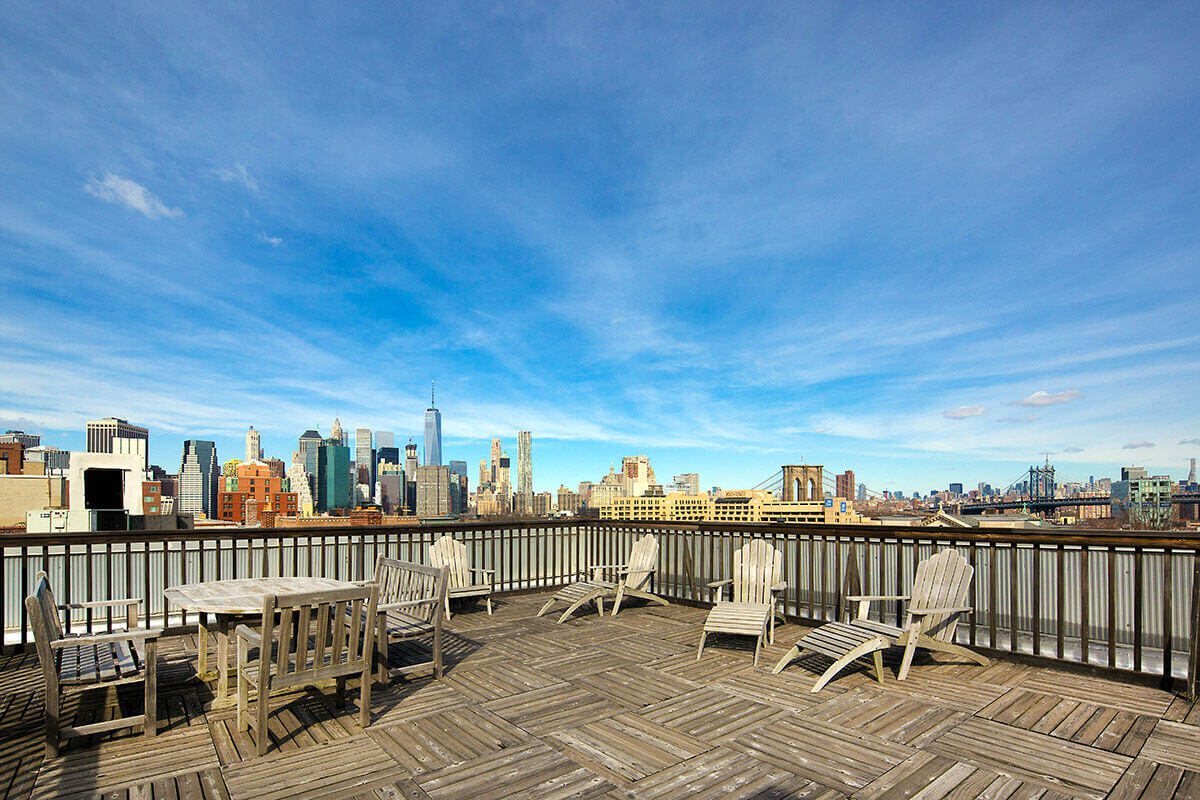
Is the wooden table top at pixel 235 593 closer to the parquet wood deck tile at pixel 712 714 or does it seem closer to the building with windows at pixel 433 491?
the parquet wood deck tile at pixel 712 714

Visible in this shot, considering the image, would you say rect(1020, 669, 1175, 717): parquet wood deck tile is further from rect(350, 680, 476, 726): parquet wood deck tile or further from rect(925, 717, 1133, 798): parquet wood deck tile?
rect(350, 680, 476, 726): parquet wood deck tile

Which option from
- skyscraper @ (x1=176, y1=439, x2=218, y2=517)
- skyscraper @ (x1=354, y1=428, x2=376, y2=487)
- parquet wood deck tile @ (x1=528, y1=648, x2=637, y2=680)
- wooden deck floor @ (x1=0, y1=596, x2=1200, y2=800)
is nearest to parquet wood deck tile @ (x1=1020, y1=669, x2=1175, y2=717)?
wooden deck floor @ (x1=0, y1=596, x2=1200, y2=800)

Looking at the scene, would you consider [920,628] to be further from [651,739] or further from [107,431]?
[107,431]

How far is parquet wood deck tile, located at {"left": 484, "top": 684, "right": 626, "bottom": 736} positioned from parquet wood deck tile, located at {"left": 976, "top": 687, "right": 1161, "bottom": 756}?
89.0 inches

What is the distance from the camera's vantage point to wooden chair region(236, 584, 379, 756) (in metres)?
2.99

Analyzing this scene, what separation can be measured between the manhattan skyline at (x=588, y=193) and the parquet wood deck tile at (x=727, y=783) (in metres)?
11.4

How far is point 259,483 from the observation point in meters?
94.8

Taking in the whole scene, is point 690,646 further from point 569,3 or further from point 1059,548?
point 569,3

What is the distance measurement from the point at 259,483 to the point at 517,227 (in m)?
88.9

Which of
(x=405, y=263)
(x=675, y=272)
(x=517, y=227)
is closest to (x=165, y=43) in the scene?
(x=517, y=227)

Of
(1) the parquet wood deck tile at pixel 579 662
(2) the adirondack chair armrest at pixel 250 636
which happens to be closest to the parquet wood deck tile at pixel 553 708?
(1) the parquet wood deck tile at pixel 579 662

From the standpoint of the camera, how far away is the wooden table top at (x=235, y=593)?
3.40 meters

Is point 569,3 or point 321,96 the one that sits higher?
point 569,3

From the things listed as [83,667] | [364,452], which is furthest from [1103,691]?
[364,452]
